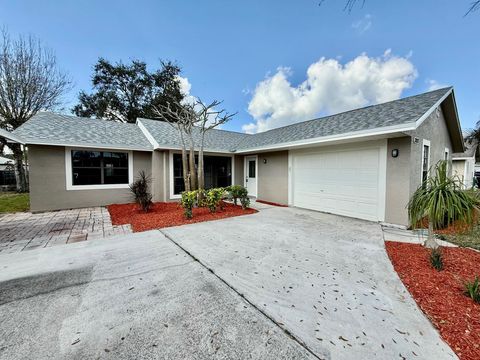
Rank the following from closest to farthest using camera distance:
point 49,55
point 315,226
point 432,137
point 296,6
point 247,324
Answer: point 247,324, point 296,6, point 315,226, point 432,137, point 49,55

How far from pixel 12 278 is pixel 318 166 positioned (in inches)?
335

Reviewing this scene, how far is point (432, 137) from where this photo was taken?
Result: 7.14 meters

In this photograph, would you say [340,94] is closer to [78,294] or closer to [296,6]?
[296,6]

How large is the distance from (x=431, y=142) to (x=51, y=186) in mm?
14166

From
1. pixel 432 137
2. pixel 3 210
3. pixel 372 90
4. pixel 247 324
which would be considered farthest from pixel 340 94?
pixel 3 210

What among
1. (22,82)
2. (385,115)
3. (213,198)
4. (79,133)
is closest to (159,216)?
(213,198)

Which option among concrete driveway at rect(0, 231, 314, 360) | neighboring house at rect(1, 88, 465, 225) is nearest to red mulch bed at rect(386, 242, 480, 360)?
concrete driveway at rect(0, 231, 314, 360)

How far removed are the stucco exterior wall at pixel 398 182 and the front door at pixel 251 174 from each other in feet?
20.8

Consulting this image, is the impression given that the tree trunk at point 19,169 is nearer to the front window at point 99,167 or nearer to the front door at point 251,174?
the front window at point 99,167

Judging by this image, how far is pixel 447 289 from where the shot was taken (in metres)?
2.82

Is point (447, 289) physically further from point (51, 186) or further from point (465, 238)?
point (51, 186)

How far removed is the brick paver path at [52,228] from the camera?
4648mm

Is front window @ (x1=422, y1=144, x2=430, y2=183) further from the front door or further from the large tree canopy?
the large tree canopy

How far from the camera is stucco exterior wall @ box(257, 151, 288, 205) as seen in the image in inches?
379
